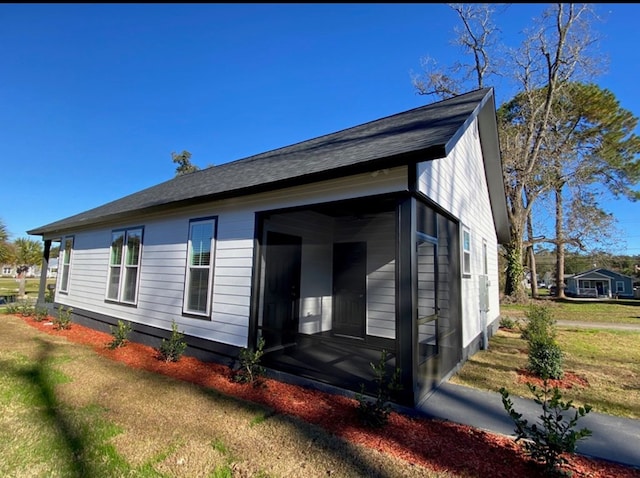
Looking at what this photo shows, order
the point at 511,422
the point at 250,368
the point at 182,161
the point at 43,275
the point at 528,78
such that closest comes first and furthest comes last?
the point at 511,422
the point at 250,368
the point at 43,275
the point at 528,78
the point at 182,161

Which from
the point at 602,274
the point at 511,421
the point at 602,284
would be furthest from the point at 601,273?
the point at 511,421

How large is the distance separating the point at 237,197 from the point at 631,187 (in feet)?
88.2

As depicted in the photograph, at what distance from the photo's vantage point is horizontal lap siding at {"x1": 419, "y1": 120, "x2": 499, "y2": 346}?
4.63 metres

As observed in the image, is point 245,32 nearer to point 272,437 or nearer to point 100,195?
point 272,437

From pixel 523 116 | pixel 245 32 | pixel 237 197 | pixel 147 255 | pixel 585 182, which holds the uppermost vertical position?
pixel 523 116

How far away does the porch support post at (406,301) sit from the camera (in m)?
3.43

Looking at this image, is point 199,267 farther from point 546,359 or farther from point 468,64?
point 468,64

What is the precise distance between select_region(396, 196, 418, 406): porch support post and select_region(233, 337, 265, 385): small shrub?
2004 millimetres

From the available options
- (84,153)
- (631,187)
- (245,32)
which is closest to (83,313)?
(245,32)

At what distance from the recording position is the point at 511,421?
3.38 m

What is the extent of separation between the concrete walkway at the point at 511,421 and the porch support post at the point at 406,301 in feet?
1.50

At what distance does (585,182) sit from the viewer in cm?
1908

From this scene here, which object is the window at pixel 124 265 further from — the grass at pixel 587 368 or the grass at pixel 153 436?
the grass at pixel 587 368

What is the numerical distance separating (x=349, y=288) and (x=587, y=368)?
4.47m
